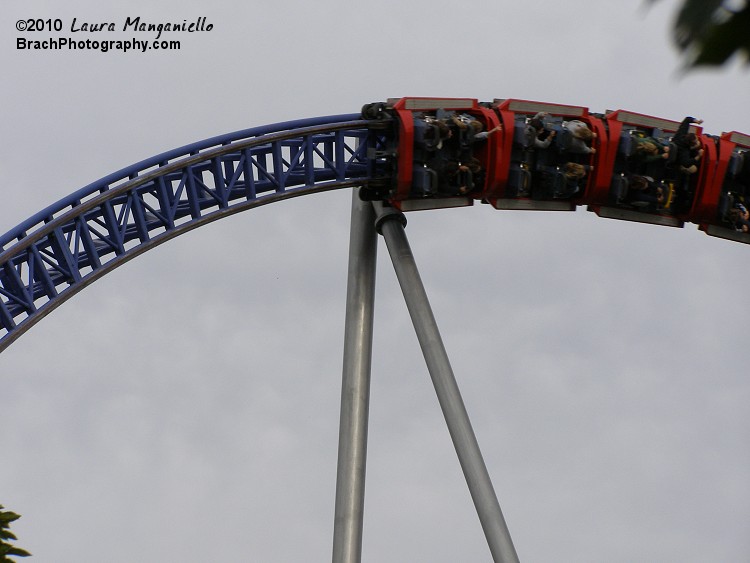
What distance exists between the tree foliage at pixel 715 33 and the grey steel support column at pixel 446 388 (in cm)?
1192

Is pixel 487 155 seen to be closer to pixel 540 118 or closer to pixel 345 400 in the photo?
pixel 540 118

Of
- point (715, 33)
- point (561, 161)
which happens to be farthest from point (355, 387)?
point (715, 33)

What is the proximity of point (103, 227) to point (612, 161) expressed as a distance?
20.5ft

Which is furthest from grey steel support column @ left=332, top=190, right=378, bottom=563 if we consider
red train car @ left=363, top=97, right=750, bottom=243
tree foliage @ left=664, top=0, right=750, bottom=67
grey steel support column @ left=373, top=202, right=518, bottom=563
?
tree foliage @ left=664, top=0, right=750, bottom=67

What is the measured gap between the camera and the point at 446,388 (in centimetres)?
1372

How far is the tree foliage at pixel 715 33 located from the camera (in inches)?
43.8

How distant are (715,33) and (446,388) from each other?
12697mm

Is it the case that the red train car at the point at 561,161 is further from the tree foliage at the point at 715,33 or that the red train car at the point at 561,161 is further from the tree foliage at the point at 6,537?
the tree foliage at the point at 715,33

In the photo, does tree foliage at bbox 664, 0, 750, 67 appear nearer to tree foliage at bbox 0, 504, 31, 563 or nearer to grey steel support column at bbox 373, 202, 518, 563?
tree foliage at bbox 0, 504, 31, 563

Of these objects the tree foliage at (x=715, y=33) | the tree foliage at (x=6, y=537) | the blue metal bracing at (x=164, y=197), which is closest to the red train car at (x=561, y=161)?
the blue metal bracing at (x=164, y=197)

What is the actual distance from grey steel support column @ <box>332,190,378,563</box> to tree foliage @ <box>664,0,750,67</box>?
12045 millimetres

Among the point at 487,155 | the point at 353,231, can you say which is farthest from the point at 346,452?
the point at 487,155

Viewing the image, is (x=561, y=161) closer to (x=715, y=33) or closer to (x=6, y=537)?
(x=6, y=537)

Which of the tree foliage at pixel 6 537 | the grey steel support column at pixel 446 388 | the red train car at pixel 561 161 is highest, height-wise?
the red train car at pixel 561 161
